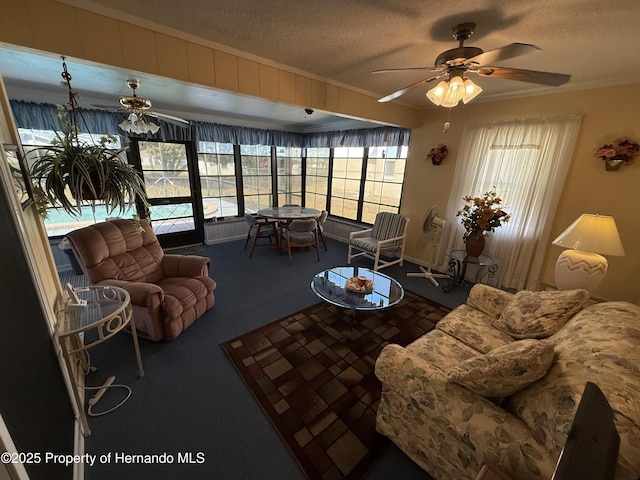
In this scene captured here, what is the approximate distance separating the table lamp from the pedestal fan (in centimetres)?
134

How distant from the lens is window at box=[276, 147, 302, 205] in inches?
223

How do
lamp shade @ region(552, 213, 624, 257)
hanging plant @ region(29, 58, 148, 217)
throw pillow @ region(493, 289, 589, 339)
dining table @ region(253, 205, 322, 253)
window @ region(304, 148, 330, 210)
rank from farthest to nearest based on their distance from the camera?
window @ region(304, 148, 330, 210) → dining table @ region(253, 205, 322, 253) → lamp shade @ region(552, 213, 624, 257) → throw pillow @ region(493, 289, 589, 339) → hanging plant @ region(29, 58, 148, 217)

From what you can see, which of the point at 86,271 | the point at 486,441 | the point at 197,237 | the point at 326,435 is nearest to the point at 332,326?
the point at 326,435

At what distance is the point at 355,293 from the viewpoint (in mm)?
2422

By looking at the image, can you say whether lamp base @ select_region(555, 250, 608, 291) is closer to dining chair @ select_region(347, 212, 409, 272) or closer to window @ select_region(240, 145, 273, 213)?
dining chair @ select_region(347, 212, 409, 272)

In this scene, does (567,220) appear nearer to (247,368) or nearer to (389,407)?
(389,407)

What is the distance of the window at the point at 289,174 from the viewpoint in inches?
223

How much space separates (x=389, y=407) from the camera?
1378 millimetres

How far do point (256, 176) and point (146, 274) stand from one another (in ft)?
11.2

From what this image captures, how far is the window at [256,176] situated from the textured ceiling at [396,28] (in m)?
3.20

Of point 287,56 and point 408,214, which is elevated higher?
point 287,56

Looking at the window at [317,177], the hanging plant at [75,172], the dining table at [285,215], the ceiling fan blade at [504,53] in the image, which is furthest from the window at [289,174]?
the ceiling fan blade at [504,53]

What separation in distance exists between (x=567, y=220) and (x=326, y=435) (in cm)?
327

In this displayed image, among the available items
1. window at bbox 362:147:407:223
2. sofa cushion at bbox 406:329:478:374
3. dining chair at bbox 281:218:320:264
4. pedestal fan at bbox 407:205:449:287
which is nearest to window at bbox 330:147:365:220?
window at bbox 362:147:407:223
